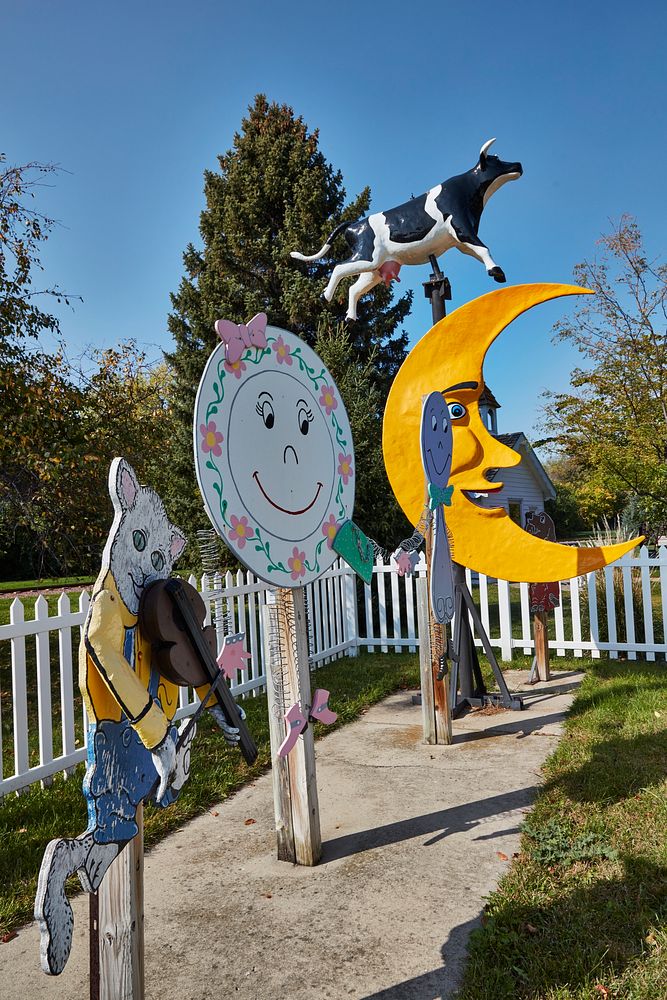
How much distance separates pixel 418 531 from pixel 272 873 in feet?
7.67

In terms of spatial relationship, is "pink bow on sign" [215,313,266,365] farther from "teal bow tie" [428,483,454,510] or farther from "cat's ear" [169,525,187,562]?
"teal bow tie" [428,483,454,510]

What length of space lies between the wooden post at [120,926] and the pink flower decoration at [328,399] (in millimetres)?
1979

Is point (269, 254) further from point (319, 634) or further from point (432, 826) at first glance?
point (432, 826)

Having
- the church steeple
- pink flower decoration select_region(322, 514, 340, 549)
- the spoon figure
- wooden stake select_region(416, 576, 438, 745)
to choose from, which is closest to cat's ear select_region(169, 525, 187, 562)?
pink flower decoration select_region(322, 514, 340, 549)

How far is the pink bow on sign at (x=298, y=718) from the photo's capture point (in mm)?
2934

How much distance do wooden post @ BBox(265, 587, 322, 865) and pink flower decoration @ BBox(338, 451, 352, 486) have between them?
65 cm

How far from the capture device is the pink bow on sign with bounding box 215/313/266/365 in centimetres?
259

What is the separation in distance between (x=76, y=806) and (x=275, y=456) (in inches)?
101

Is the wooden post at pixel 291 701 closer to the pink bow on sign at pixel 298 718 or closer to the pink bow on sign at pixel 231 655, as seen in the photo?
the pink bow on sign at pixel 298 718

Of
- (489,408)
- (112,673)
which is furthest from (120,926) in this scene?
(489,408)

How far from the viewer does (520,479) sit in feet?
79.4

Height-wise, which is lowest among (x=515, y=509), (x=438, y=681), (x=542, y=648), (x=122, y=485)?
(x=542, y=648)

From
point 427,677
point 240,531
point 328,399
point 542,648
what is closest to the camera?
point 240,531

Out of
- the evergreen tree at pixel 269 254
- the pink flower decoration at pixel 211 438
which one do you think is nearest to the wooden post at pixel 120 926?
the pink flower decoration at pixel 211 438
